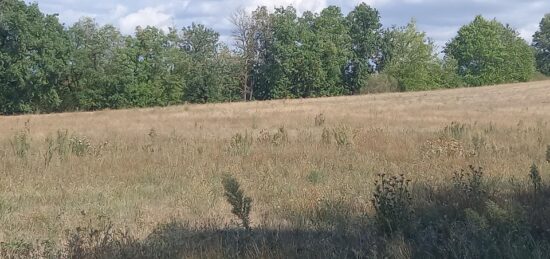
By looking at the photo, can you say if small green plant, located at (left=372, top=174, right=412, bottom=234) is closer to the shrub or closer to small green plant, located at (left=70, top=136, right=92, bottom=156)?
small green plant, located at (left=70, top=136, right=92, bottom=156)

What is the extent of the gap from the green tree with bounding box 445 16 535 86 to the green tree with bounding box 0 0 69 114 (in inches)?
2396

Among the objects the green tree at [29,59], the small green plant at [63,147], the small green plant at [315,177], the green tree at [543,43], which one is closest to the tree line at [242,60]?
the green tree at [29,59]

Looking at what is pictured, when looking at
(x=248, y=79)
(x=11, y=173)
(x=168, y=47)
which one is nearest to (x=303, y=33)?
(x=248, y=79)

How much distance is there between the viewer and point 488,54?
9306 centimetres

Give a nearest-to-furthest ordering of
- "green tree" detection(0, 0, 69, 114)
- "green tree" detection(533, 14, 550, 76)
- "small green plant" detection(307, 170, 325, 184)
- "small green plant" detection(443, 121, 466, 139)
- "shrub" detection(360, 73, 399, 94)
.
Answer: "small green plant" detection(307, 170, 325, 184)
"small green plant" detection(443, 121, 466, 139)
"green tree" detection(0, 0, 69, 114)
"shrub" detection(360, 73, 399, 94)
"green tree" detection(533, 14, 550, 76)

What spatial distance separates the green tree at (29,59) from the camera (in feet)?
190

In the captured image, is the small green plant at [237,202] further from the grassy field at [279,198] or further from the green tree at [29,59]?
the green tree at [29,59]

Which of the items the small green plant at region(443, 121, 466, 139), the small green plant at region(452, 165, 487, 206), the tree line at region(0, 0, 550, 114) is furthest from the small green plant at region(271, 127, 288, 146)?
the tree line at region(0, 0, 550, 114)

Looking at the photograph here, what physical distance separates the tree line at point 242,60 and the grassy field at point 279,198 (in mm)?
50624

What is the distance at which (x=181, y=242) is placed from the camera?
18.4 ft

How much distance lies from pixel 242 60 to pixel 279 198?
69675 millimetres

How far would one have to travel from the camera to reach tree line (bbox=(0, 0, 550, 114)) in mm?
59969

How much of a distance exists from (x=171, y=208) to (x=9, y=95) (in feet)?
193

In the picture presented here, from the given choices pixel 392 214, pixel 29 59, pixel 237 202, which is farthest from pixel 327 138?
pixel 29 59
